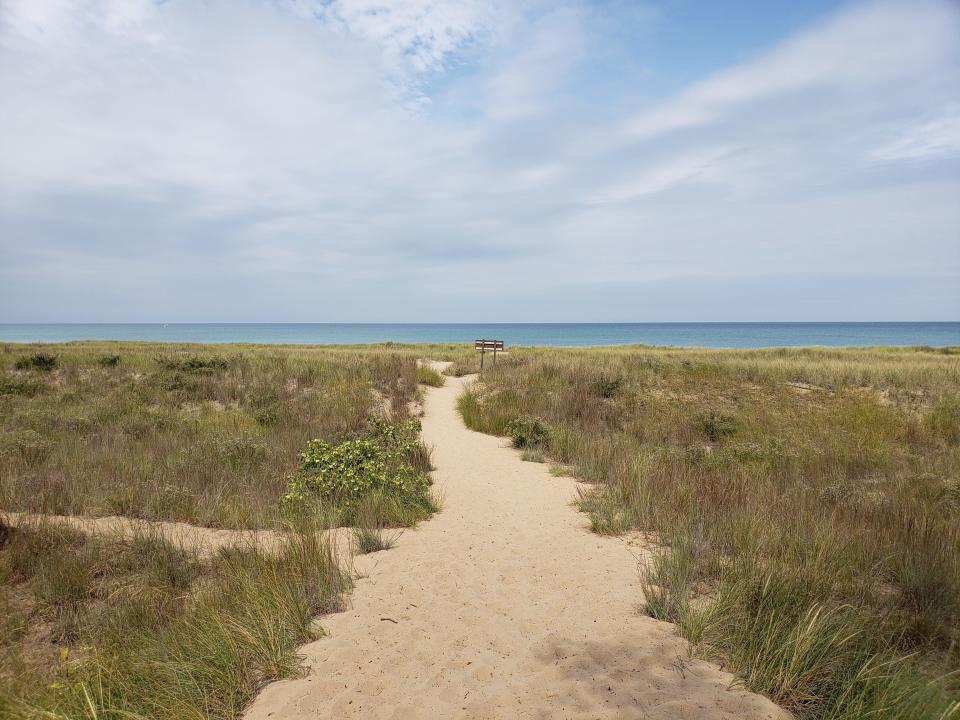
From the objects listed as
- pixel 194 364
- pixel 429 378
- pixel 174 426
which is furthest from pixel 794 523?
pixel 194 364

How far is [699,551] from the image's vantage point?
5.54 m

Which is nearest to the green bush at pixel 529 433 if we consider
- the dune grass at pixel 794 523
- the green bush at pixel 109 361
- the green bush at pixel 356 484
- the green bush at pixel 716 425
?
the dune grass at pixel 794 523

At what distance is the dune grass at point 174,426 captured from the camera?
7367 millimetres

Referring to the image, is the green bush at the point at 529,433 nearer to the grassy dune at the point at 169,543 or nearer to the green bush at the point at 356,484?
the grassy dune at the point at 169,543

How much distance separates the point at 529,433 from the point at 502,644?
323 inches

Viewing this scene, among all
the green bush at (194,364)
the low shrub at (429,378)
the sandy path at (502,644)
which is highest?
the green bush at (194,364)

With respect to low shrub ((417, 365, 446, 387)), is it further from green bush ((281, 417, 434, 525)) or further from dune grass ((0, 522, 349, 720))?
dune grass ((0, 522, 349, 720))

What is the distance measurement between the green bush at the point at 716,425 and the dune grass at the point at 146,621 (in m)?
11.0

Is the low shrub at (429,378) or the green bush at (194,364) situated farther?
the low shrub at (429,378)

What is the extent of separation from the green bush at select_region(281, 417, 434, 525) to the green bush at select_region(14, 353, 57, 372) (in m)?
18.2

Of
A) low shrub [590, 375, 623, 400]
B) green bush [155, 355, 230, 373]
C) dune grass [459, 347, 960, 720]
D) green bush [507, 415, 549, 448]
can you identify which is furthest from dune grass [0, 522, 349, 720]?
green bush [155, 355, 230, 373]

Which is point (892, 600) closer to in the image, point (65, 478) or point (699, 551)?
point (699, 551)

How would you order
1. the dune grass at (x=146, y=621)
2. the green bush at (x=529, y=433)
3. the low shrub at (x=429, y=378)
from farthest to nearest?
the low shrub at (x=429, y=378) → the green bush at (x=529, y=433) → the dune grass at (x=146, y=621)

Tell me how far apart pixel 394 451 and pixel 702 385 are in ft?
47.9
